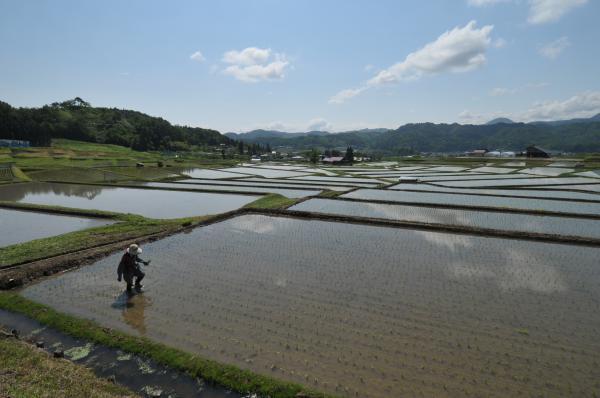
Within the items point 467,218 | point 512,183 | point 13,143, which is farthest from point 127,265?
point 13,143

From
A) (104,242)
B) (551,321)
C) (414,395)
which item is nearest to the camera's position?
(414,395)

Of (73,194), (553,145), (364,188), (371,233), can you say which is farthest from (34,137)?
(553,145)

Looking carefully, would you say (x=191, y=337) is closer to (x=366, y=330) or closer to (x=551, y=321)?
(x=366, y=330)

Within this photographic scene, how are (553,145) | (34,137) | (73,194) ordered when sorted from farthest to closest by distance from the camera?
(553,145)
(34,137)
(73,194)

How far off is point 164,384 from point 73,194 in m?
20.7

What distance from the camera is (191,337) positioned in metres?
5.61

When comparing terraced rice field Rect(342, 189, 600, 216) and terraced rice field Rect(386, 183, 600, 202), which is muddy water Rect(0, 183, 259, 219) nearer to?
terraced rice field Rect(342, 189, 600, 216)

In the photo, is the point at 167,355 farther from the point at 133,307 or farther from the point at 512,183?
the point at 512,183

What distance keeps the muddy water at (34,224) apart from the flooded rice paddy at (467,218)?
8955 mm

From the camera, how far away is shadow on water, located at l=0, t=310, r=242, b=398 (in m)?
4.43

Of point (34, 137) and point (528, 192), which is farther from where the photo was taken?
point (34, 137)

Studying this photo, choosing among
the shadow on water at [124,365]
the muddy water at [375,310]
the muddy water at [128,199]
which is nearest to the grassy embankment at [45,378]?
the shadow on water at [124,365]

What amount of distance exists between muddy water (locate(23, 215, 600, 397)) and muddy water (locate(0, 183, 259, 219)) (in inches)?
269

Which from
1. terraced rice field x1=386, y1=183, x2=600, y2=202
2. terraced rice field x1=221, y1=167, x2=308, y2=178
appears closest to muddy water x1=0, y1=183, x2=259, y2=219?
terraced rice field x1=386, y1=183, x2=600, y2=202
